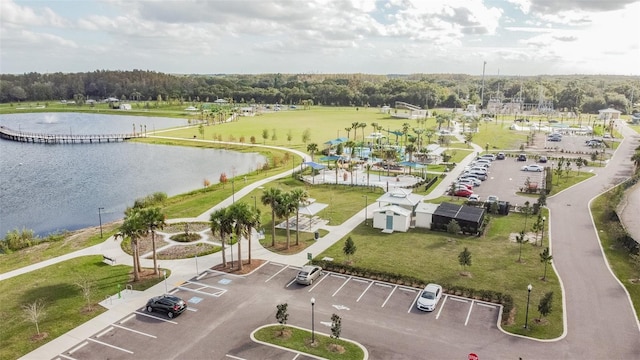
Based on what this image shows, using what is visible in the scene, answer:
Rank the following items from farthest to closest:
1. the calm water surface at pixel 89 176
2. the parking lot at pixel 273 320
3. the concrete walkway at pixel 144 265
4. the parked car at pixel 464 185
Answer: the parked car at pixel 464 185, the calm water surface at pixel 89 176, the concrete walkway at pixel 144 265, the parking lot at pixel 273 320

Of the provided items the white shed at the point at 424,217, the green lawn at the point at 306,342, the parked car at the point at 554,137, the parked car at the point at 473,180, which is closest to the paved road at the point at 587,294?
the parked car at the point at 473,180

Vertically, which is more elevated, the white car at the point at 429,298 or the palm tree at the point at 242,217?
the palm tree at the point at 242,217

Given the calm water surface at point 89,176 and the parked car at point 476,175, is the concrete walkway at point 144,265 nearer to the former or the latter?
the calm water surface at point 89,176

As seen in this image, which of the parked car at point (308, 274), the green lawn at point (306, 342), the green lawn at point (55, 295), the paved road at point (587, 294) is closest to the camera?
the green lawn at point (306, 342)

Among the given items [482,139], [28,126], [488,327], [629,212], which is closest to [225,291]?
[488,327]

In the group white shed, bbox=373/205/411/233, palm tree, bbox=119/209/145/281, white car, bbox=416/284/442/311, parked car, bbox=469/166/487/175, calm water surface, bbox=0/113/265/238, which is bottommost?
calm water surface, bbox=0/113/265/238

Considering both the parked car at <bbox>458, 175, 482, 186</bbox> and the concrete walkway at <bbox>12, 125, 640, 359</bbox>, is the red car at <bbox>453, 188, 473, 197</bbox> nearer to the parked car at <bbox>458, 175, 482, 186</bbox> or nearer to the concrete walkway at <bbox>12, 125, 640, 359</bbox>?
the parked car at <bbox>458, 175, 482, 186</bbox>

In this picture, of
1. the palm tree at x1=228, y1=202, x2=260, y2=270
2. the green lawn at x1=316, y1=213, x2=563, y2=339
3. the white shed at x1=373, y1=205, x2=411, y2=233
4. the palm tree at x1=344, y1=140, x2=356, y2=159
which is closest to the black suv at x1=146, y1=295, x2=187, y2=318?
the palm tree at x1=228, y1=202, x2=260, y2=270

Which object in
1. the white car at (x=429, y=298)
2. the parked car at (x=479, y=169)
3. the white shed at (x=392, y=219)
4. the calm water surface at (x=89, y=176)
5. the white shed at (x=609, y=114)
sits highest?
the white shed at (x=609, y=114)
